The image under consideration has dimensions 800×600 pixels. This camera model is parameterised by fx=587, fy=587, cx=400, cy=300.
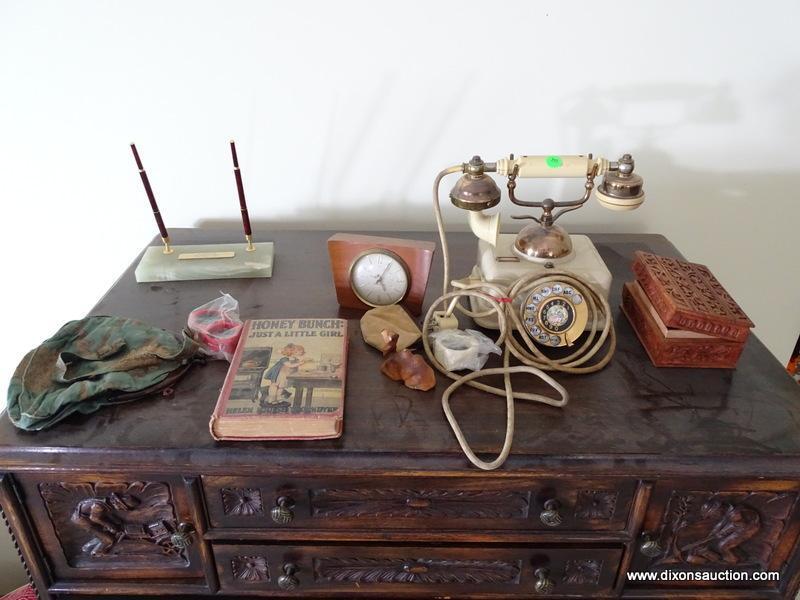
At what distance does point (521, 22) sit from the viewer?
1044 mm

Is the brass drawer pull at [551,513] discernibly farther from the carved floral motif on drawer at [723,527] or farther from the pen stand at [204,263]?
the pen stand at [204,263]

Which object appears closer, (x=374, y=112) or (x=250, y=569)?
(x=250, y=569)

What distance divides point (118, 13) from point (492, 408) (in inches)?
36.9

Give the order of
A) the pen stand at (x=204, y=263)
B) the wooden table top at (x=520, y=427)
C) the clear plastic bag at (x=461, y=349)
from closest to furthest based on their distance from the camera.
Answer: the wooden table top at (x=520, y=427)
the clear plastic bag at (x=461, y=349)
the pen stand at (x=204, y=263)

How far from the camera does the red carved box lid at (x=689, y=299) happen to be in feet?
2.67

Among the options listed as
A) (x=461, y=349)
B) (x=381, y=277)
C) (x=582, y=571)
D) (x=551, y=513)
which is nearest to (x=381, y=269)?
(x=381, y=277)

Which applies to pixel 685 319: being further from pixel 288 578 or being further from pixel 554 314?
pixel 288 578

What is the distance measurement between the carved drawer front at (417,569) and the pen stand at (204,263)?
46 cm

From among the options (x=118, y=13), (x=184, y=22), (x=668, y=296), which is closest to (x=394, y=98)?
(x=184, y=22)

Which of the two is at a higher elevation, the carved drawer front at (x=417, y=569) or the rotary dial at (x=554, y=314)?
the rotary dial at (x=554, y=314)

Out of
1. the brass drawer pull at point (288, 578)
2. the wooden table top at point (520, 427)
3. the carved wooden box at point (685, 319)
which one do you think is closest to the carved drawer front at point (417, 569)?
the brass drawer pull at point (288, 578)

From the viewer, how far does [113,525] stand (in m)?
0.81

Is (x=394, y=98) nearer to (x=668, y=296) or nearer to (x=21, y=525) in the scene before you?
(x=668, y=296)

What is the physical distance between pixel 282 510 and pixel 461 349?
322 mm
